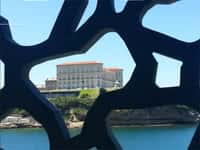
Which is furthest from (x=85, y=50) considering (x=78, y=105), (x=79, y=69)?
(x=79, y=69)

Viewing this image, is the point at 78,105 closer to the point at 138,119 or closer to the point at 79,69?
the point at 138,119

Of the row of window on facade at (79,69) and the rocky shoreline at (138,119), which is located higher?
the row of window on facade at (79,69)

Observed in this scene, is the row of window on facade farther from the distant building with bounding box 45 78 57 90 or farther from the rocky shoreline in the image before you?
the rocky shoreline

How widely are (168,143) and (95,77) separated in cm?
2313

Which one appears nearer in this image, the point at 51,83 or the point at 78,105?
the point at 78,105

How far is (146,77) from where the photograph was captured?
19.4ft

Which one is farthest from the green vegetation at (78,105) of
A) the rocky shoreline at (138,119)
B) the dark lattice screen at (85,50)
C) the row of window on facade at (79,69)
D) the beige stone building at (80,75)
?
the dark lattice screen at (85,50)

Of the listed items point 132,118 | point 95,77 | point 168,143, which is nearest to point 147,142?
point 168,143

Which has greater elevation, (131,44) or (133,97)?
(131,44)

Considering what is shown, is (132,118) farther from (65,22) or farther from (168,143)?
(65,22)

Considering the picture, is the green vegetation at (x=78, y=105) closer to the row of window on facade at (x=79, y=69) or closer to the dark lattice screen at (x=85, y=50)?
the row of window on facade at (x=79, y=69)

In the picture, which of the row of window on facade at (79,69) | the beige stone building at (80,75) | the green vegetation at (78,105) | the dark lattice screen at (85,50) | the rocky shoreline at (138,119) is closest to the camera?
the dark lattice screen at (85,50)

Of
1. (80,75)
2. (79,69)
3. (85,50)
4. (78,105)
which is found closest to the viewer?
(85,50)

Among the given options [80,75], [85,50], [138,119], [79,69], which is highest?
[85,50]
